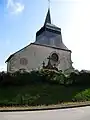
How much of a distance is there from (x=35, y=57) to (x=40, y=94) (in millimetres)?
24176

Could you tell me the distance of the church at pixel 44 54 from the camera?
129 feet

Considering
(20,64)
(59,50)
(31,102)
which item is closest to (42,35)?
(59,50)

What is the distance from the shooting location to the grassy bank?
16672 millimetres

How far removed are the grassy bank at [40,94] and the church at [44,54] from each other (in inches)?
582

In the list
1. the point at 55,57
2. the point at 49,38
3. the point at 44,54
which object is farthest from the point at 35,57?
the point at 49,38

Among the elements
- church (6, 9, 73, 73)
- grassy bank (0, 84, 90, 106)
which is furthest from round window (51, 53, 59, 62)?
grassy bank (0, 84, 90, 106)

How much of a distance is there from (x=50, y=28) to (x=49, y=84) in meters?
34.3

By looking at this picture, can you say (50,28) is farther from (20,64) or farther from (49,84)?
(49,84)

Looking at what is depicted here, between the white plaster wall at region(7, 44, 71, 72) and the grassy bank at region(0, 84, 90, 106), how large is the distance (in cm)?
1907

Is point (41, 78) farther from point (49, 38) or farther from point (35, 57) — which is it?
point (49, 38)

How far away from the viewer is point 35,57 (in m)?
41.4

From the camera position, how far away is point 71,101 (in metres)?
18.0

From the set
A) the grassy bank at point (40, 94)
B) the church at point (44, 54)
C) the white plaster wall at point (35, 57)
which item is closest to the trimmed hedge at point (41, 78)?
the grassy bank at point (40, 94)

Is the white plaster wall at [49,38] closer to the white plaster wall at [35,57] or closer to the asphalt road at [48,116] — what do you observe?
the white plaster wall at [35,57]
